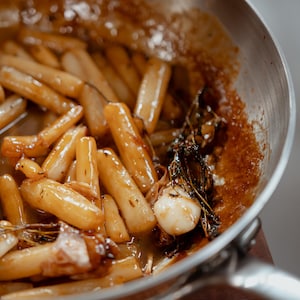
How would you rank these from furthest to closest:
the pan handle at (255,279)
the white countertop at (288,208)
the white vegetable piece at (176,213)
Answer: the white countertop at (288,208)
the white vegetable piece at (176,213)
the pan handle at (255,279)

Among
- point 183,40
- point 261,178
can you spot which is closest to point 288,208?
point 261,178

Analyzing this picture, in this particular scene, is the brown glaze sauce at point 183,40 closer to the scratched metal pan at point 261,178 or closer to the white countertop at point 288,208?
the scratched metal pan at point 261,178

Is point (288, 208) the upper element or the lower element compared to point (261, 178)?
lower

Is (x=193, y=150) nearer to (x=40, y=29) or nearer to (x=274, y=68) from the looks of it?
(x=274, y=68)

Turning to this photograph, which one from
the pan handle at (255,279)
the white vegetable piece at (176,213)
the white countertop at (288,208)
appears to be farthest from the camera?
the white countertop at (288,208)

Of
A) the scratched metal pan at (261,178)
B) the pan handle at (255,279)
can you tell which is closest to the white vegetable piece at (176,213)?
the scratched metal pan at (261,178)

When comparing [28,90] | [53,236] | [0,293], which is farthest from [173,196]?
[28,90]

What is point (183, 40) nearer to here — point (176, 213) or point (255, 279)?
point (176, 213)
